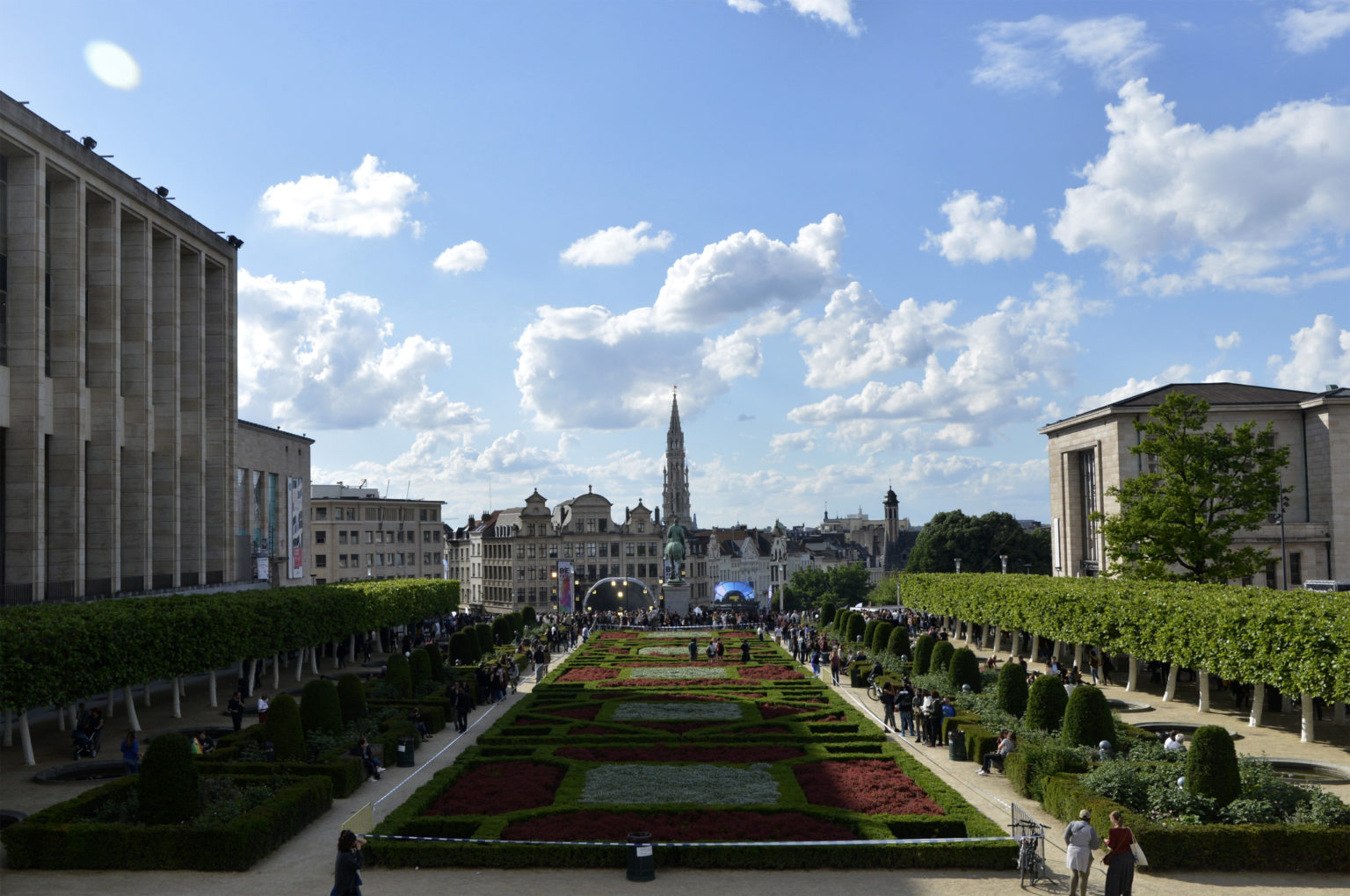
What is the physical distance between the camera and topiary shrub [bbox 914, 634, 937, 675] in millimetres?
47812

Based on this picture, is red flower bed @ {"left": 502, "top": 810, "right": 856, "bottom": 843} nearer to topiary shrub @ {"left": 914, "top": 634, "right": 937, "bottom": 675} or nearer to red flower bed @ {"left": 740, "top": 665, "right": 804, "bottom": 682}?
topiary shrub @ {"left": 914, "top": 634, "right": 937, "bottom": 675}

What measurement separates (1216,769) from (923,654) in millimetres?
25977

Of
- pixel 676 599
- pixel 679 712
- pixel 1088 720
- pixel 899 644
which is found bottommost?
pixel 679 712

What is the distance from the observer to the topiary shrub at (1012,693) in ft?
118

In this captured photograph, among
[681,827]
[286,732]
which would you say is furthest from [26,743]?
[681,827]

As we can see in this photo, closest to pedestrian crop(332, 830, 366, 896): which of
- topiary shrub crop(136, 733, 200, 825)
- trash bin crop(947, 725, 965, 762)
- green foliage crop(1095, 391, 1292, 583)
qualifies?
topiary shrub crop(136, 733, 200, 825)

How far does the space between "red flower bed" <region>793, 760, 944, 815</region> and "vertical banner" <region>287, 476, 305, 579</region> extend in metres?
62.6

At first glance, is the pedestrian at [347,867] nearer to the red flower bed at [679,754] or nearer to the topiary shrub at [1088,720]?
the red flower bed at [679,754]

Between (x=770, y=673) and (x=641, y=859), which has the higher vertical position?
(x=641, y=859)

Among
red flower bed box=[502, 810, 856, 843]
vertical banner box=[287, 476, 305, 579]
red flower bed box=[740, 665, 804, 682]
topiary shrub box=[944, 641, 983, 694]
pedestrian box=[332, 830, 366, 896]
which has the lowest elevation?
red flower bed box=[740, 665, 804, 682]

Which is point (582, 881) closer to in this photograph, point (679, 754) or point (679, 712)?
point (679, 754)

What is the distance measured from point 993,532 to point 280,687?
94.0 metres

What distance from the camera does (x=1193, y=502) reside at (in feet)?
170

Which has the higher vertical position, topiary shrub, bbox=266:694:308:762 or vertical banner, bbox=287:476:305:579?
vertical banner, bbox=287:476:305:579
